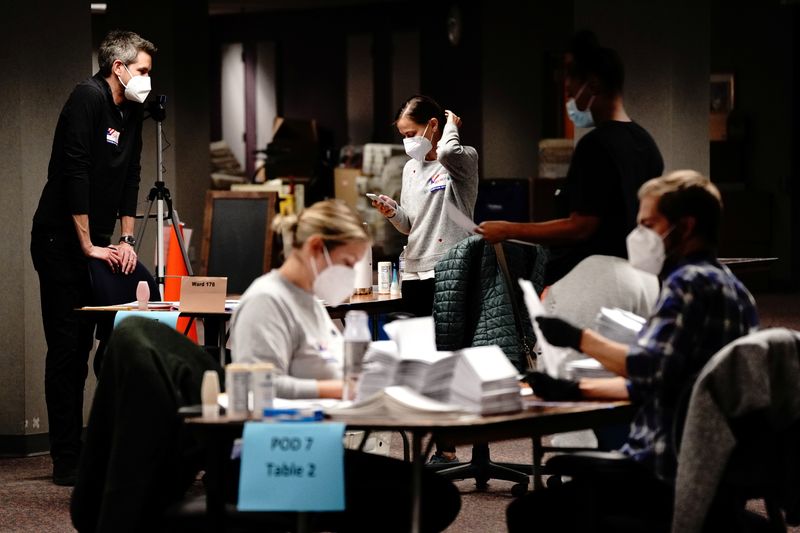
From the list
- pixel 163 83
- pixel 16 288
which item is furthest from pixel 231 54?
pixel 16 288

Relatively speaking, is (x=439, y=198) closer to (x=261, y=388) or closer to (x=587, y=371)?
(x=587, y=371)

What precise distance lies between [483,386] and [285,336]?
0.54 m

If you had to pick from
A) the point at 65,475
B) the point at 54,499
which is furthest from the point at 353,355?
the point at 65,475

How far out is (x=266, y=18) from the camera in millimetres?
17328

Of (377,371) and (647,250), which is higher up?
(647,250)

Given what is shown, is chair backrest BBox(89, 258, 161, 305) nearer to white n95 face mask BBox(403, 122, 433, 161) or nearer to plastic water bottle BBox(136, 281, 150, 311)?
plastic water bottle BBox(136, 281, 150, 311)

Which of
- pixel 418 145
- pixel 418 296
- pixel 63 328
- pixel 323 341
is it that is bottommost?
pixel 63 328

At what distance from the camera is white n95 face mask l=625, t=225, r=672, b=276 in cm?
301

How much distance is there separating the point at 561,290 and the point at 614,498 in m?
0.86

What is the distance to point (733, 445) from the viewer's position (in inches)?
110

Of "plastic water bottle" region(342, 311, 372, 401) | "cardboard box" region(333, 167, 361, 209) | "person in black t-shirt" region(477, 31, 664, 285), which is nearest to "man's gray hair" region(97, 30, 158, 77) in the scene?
"person in black t-shirt" region(477, 31, 664, 285)

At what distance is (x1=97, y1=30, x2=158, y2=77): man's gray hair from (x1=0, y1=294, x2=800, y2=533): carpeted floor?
71.1 inches

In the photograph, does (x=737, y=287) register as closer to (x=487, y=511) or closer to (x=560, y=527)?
(x=560, y=527)

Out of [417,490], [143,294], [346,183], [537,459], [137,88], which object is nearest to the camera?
[417,490]
